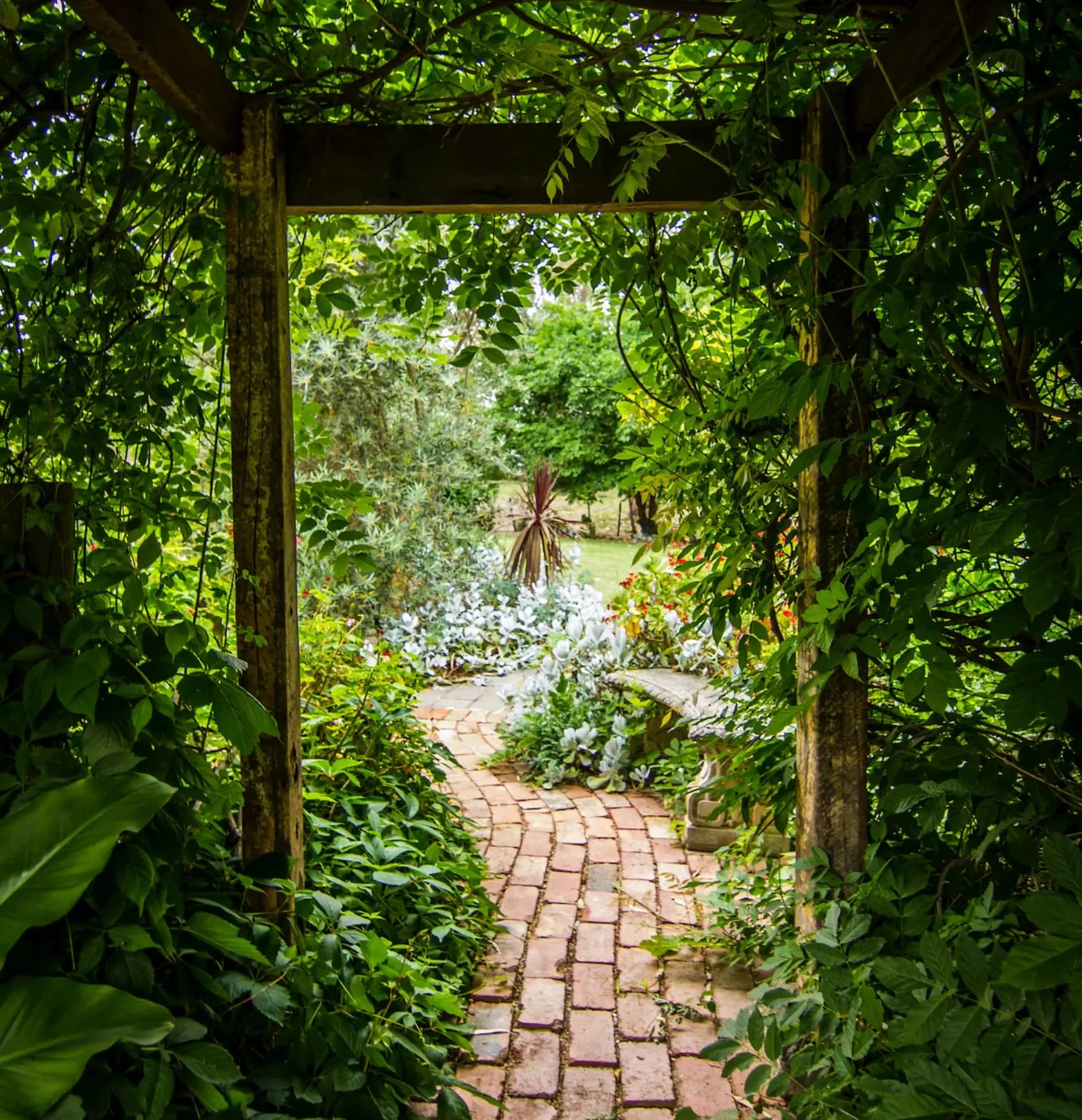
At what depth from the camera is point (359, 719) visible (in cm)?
386

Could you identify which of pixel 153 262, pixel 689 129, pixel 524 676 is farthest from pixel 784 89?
pixel 524 676

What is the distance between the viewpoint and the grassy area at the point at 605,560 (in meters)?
10.7

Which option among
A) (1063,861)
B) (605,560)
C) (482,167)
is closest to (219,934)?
(1063,861)

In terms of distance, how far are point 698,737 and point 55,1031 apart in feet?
11.4

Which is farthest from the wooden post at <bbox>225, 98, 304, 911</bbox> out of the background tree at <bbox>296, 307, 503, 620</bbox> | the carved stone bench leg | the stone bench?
the background tree at <bbox>296, 307, 503, 620</bbox>

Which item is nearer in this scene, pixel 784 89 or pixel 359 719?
pixel 784 89

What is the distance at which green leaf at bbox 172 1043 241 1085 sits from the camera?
1.67 metres

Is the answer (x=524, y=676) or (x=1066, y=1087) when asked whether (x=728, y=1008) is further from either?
(x=524, y=676)

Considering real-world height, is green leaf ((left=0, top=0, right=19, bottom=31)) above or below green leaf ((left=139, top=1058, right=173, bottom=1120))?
above

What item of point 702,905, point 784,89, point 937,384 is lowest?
point 702,905

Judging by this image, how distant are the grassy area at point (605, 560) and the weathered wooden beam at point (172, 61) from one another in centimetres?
709

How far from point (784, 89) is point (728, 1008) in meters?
2.57

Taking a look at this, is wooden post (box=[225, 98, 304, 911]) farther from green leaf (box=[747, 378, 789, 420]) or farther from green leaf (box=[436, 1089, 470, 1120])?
green leaf (box=[747, 378, 789, 420])

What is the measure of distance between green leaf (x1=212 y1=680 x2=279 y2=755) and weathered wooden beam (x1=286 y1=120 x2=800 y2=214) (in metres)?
1.31
